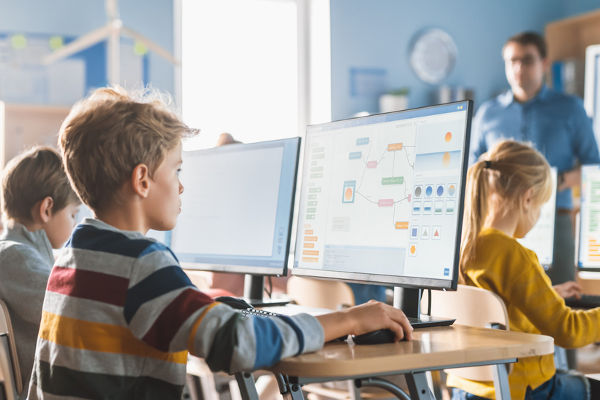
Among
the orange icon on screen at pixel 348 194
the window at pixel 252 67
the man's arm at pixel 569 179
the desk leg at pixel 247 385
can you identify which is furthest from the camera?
the window at pixel 252 67

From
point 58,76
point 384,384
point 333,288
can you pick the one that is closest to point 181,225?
point 333,288

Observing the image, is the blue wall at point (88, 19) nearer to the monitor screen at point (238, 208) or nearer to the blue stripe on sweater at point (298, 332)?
the monitor screen at point (238, 208)

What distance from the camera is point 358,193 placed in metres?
1.48

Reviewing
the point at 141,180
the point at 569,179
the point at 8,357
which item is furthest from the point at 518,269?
the point at 569,179

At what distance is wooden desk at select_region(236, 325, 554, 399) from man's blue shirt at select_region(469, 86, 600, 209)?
2451mm

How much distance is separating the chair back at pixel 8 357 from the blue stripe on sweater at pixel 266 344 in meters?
0.80

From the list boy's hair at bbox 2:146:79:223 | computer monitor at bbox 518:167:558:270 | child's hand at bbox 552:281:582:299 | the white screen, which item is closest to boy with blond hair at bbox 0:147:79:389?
boy's hair at bbox 2:146:79:223

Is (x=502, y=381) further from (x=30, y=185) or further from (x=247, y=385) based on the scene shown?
(x=30, y=185)

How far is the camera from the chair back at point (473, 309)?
1.51 meters

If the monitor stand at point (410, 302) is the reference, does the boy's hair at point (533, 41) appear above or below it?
above

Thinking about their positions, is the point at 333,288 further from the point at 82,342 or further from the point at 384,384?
the point at 82,342

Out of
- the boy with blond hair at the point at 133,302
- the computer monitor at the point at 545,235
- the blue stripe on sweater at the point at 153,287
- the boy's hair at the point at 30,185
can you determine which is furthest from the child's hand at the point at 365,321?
the computer monitor at the point at 545,235

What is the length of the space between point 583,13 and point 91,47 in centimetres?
359

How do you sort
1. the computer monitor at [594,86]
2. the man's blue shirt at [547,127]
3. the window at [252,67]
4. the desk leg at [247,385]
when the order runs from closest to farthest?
the desk leg at [247,385] → the man's blue shirt at [547,127] → the computer monitor at [594,86] → the window at [252,67]
